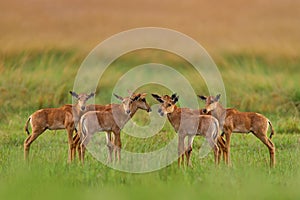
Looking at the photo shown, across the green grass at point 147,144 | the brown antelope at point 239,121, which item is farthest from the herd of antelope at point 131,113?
the green grass at point 147,144

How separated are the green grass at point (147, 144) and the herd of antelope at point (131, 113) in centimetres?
24

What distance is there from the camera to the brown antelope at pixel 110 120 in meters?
9.77

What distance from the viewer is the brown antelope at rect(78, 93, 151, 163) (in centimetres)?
977

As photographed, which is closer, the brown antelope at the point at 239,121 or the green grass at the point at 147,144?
the green grass at the point at 147,144

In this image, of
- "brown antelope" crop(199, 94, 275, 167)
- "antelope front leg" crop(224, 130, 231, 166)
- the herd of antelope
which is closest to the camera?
"antelope front leg" crop(224, 130, 231, 166)

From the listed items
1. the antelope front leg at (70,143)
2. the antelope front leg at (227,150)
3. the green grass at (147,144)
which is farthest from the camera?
the antelope front leg at (70,143)

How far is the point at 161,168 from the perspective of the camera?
8.64m

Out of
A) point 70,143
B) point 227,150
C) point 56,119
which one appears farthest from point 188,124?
point 56,119

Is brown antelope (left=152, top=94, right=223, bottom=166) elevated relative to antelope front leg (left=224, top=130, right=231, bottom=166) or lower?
elevated

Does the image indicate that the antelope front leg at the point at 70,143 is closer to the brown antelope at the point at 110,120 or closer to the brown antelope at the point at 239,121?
the brown antelope at the point at 110,120

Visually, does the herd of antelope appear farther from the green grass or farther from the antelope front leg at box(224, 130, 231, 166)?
the green grass

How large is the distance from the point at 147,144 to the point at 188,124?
0.89 meters

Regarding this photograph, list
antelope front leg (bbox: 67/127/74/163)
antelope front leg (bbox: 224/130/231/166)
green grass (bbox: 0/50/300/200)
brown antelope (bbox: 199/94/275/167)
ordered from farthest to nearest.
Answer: brown antelope (bbox: 199/94/275/167) → antelope front leg (bbox: 67/127/74/163) → antelope front leg (bbox: 224/130/231/166) → green grass (bbox: 0/50/300/200)

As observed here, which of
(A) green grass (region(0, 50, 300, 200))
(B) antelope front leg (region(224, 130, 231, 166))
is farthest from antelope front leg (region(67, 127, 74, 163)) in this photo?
(B) antelope front leg (region(224, 130, 231, 166))
